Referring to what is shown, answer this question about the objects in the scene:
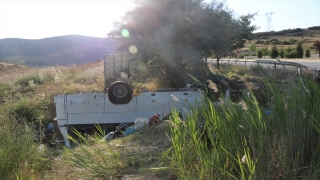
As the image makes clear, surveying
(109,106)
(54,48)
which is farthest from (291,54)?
(54,48)

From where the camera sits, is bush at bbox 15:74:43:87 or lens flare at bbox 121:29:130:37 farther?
bush at bbox 15:74:43:87

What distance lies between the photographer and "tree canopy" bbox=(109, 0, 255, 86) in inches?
637

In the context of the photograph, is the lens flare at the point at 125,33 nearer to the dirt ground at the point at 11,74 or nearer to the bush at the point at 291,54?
the dirt ground at the point at 11,74

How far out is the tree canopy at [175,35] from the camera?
637 inches

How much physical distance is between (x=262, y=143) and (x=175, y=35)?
1381 cm

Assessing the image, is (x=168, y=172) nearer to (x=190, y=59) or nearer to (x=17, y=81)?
(x=190, y=59)

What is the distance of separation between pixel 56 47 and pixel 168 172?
4125 inches

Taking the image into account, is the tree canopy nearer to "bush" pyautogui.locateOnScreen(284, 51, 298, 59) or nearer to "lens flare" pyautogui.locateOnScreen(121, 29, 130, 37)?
"lens flare" pyautogui.locateOnScreen(121, 29, 130, 37)

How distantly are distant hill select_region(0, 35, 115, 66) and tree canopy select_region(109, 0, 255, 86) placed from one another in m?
68.3

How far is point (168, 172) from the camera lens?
3566 mm

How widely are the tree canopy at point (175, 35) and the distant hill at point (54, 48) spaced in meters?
68.3

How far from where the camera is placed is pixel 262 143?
2770mm

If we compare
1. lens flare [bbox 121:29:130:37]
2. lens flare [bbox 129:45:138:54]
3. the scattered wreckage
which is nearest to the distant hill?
lens flare [bbox 121:29:130:37]

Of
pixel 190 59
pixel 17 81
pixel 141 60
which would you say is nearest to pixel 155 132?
pixel 190 59
